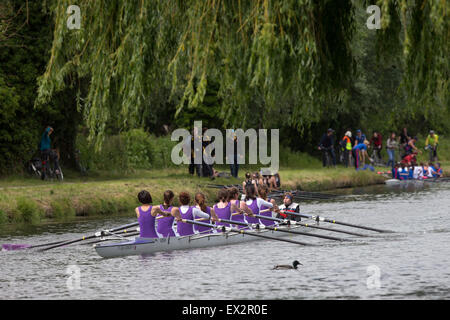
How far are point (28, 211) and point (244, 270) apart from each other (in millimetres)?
9990

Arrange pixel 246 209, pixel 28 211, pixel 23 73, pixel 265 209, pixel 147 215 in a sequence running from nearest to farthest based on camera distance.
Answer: pixel 147 215 → pixel 246 209 → pixel 265 209 → pixel 28 211 → pixel 23 73

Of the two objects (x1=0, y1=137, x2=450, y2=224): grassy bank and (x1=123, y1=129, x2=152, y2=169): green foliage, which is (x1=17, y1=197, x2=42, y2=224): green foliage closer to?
(x1=0, y1=137, x2=450, y2=224): grassy bank

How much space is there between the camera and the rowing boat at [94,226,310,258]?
1809cm

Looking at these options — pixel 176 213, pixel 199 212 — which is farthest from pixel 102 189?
pixel 176 213

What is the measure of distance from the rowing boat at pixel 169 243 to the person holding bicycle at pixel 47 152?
491 inches

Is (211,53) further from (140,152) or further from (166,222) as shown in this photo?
(140,152)

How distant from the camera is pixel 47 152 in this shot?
31.3m

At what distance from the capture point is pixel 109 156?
3662cm

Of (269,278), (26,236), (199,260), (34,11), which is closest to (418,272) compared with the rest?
(269,278)

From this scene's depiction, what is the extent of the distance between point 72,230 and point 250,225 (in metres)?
4.87

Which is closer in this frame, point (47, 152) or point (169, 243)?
point (169, 243)

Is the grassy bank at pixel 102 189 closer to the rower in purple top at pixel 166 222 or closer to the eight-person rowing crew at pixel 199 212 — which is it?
the eight-person rowing crew at pixel 199 212

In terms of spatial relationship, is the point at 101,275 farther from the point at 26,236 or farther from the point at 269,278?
the point at 26,236
